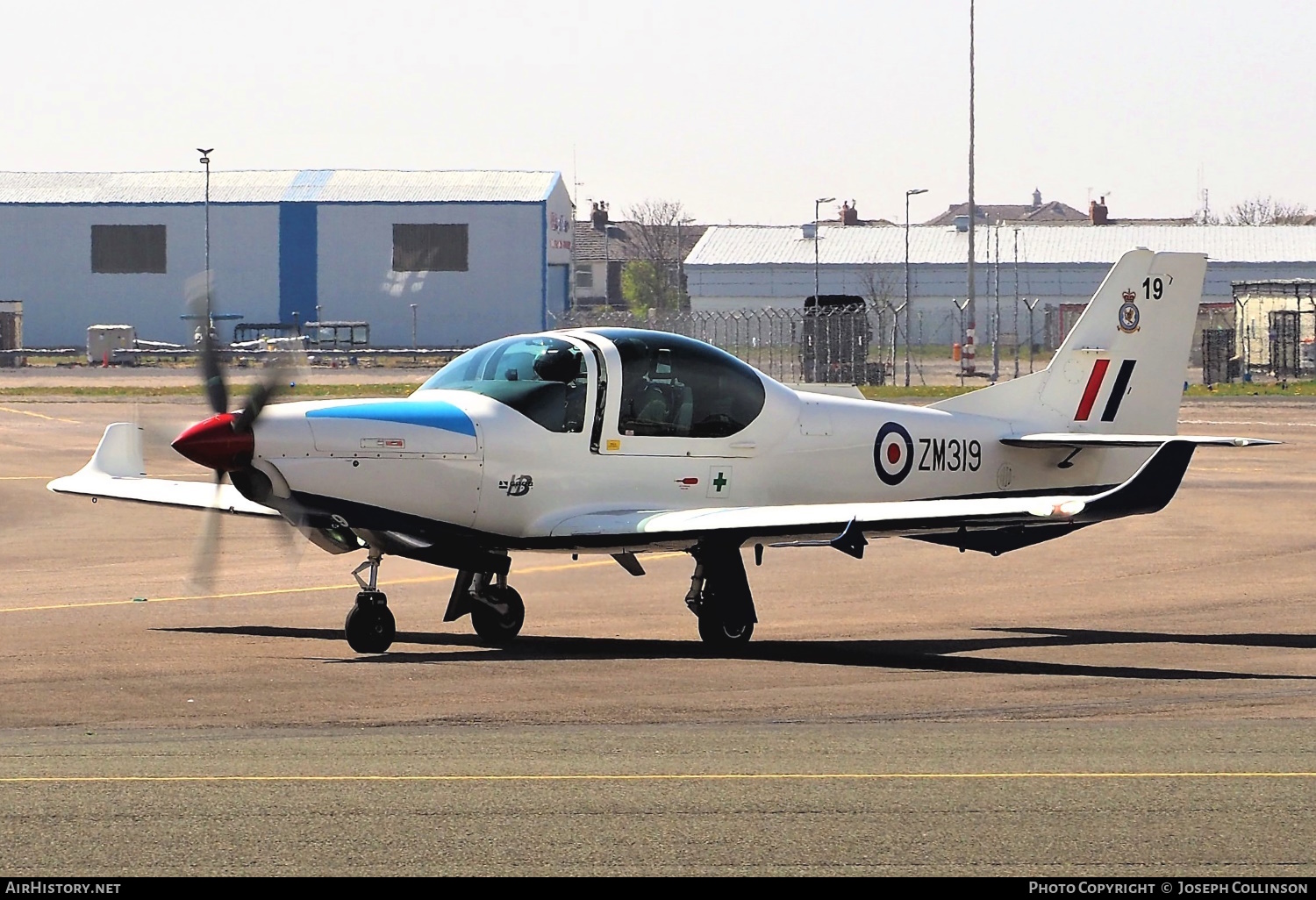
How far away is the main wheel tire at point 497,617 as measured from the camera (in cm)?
1531

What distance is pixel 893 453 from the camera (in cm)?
1680

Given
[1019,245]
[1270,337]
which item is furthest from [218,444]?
[1019,245]

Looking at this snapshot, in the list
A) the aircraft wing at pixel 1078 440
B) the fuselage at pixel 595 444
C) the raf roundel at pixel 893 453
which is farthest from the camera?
the raf roundel at pixel 893 453

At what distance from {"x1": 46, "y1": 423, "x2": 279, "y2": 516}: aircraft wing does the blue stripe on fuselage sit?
1.99 m

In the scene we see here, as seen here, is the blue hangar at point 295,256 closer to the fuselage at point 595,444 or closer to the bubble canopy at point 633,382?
the fuselage at point 595,444

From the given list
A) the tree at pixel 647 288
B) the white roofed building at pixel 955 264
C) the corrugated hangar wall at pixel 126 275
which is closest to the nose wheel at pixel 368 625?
the corrugated hangar wall at pixel 126 275

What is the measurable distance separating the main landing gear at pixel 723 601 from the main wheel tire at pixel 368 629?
7.84 feet

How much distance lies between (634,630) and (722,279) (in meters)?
98.2

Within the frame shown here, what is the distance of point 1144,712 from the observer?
451 inches

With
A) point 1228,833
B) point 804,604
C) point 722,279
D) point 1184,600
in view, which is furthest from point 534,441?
point 722,279

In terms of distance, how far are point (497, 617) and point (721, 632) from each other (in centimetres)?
189

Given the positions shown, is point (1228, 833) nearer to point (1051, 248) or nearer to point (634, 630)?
point (634, 630)

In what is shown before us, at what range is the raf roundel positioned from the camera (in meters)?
16.7

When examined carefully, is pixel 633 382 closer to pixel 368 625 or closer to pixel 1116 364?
pixel 368 625
